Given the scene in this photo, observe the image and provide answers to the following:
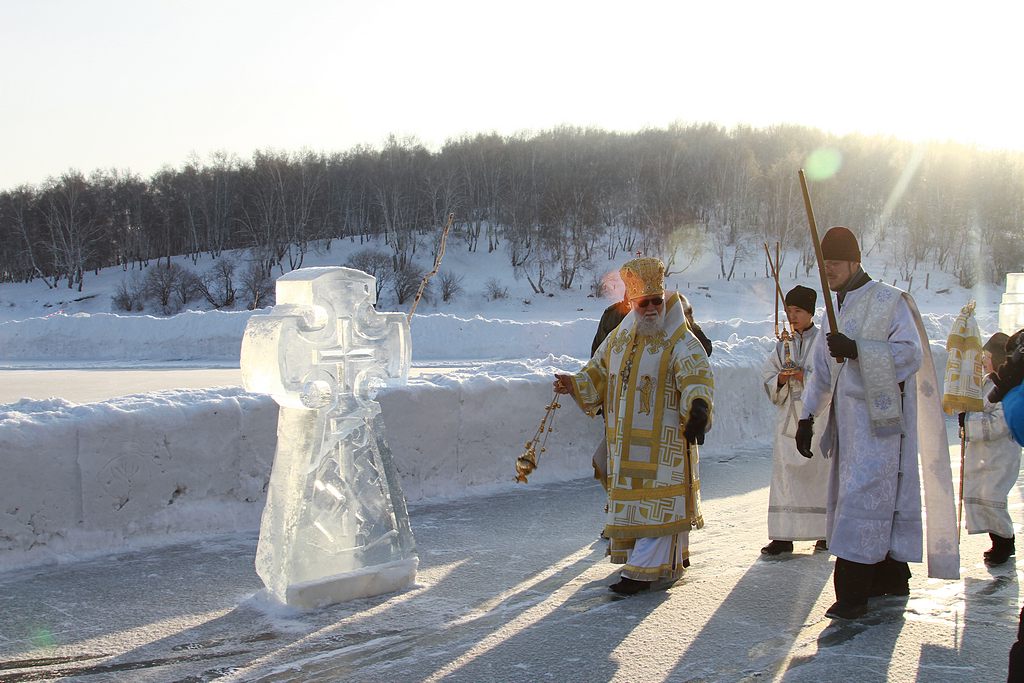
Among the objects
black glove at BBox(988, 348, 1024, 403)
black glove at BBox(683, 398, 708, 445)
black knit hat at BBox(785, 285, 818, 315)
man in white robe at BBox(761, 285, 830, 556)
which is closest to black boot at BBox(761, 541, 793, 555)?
man in white robe at BBox(761, 285, 830, 556)

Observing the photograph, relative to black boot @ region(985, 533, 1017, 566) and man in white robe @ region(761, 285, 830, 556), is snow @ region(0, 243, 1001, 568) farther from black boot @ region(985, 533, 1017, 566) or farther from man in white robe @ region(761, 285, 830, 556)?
black boot @ region(985, 533, 1017, 566)

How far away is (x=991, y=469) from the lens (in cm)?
595

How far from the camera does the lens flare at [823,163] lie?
63.1 m

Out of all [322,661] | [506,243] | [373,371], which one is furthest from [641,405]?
[506,243]

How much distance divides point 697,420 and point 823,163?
66.5 meters

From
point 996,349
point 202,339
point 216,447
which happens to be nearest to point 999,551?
point 996,349

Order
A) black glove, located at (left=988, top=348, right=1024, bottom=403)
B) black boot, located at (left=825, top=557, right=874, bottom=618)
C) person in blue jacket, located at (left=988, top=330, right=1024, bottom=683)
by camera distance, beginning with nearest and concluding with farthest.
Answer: person in blue jacket, located at (left=988, top=330, right=1024, bottom=683)
black glove, located at (left=988, top=348, right=1024, bottom=403)
black boot, located at (left=825, top=557, right=874, bottom=618)

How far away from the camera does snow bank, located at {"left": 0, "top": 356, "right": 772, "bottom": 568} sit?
550cm

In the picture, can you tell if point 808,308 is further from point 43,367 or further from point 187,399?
point 43,367

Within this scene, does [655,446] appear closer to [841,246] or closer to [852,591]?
[852,591]

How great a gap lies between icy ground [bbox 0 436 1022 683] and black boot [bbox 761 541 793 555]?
0.07 metres

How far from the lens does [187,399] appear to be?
6566 mm

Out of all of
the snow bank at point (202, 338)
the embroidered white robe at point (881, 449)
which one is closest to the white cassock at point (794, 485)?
the embroidered white robe at point (881, 449)

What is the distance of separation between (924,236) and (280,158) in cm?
4199
